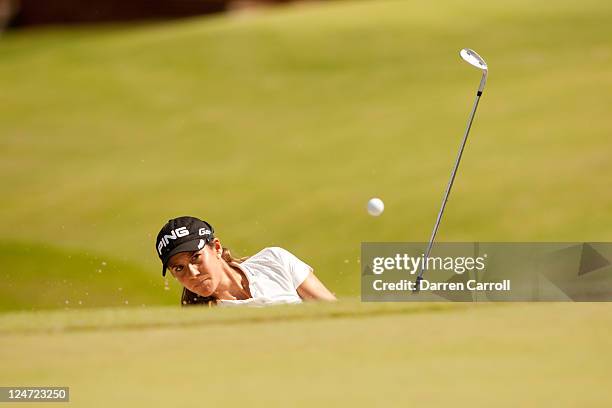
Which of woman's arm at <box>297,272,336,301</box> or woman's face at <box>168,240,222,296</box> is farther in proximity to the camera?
woman's arm at <box>297,272,336,301</box>

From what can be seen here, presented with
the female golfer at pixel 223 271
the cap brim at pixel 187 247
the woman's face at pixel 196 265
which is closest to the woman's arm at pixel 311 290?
the female golfer at pixel 223 271

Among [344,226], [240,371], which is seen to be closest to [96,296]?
[344,226]

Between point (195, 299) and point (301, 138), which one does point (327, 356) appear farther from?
point (301, 138)

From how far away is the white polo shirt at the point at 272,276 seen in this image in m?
4.89

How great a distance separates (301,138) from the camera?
1728 centimetres

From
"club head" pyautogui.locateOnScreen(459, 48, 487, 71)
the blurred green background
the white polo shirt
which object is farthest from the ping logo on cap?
the blurred green background

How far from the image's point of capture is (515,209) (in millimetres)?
13031

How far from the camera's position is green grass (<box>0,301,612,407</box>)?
3426 millimetres

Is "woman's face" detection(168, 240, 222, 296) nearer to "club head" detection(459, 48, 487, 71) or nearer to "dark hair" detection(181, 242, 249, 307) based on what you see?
"dark hair" detection(181, 242, 249, 307)

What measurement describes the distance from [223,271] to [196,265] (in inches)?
6.8

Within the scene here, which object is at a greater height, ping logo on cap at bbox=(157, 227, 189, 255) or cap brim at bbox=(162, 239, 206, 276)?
ping logo on cap at bbox=(157, 227, 189, 255)

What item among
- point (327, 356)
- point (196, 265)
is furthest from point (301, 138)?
point (327, 356)

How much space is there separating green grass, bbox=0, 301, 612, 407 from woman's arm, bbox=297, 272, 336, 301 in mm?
168

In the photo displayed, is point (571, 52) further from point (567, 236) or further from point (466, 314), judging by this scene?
point (466, 314)
